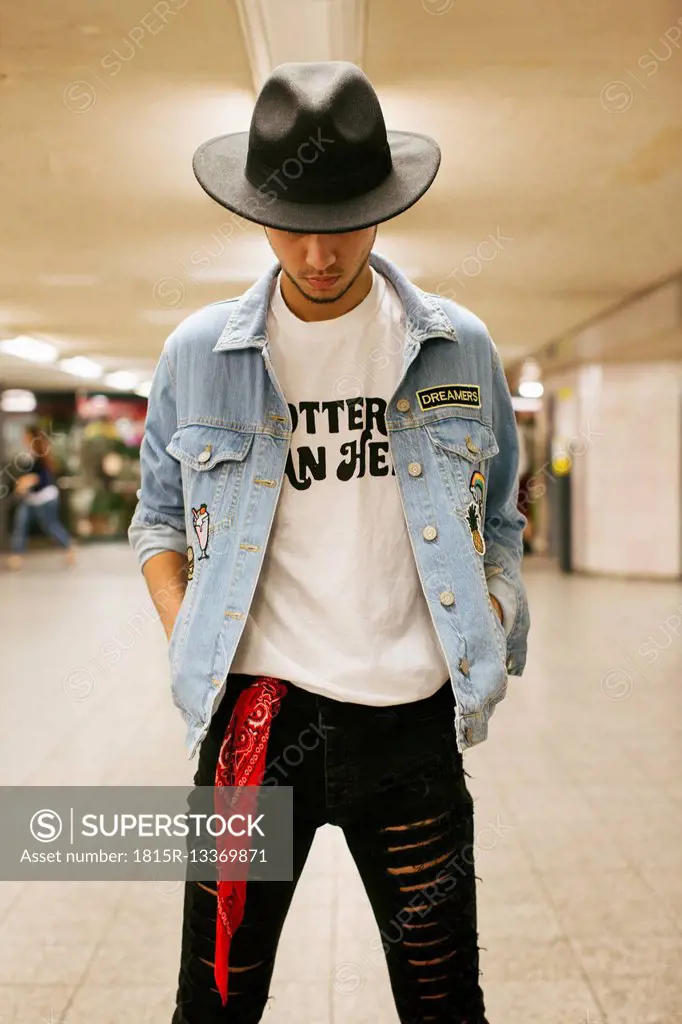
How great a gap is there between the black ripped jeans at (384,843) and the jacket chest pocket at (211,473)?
0.75 ft

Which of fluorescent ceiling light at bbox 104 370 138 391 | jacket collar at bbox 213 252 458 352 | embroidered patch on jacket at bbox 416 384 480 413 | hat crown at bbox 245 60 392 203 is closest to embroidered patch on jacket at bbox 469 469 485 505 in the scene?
embroidered patch on jacket at bbox 416 384 480 413

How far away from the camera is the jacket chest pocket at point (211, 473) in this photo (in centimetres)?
141

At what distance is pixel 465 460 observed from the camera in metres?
1.45

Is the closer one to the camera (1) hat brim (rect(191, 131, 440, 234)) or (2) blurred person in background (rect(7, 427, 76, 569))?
(1) hat brim (rect(191, 131, 440, 234))

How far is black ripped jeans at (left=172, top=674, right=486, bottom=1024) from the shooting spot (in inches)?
53.1

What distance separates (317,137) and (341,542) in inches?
21.9

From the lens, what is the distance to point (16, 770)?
420cm

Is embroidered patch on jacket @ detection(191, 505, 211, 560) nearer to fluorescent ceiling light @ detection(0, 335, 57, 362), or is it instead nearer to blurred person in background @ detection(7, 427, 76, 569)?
fluorescent ceiling light @ detection(0, 335, 57, 362)

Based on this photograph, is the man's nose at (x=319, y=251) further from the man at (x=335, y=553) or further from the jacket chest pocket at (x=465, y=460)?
the jacket chest pocket at (x=465, y=460)

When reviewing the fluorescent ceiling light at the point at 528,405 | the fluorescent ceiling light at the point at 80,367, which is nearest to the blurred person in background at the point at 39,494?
the fluorescent ceiling light at the point at 80,367

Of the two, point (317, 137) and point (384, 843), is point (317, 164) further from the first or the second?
point (384, 843)

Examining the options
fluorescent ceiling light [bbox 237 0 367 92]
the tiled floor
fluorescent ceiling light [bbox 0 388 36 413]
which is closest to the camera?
the tiled floor

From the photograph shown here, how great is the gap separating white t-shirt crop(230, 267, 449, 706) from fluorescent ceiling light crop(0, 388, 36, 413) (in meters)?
16.8

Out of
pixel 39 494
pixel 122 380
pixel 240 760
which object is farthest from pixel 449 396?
pixel 122 380
